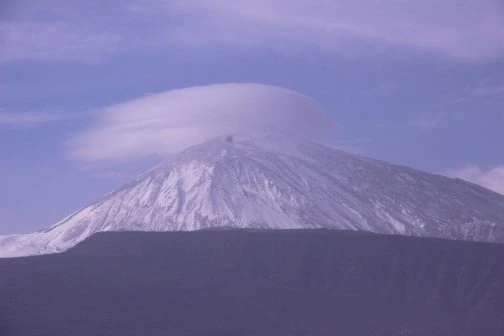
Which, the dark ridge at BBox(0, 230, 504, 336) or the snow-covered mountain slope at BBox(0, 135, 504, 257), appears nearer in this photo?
the dark ridge at BBox(0, 230, 504, 336)

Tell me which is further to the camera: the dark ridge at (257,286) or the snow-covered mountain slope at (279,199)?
the snow-covered mountain slope at (279,199)

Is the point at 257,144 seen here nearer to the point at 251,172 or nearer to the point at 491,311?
the point at 251,172

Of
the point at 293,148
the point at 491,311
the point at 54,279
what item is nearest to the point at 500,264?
the point at 491,311

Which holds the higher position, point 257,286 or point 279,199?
point 279,199
